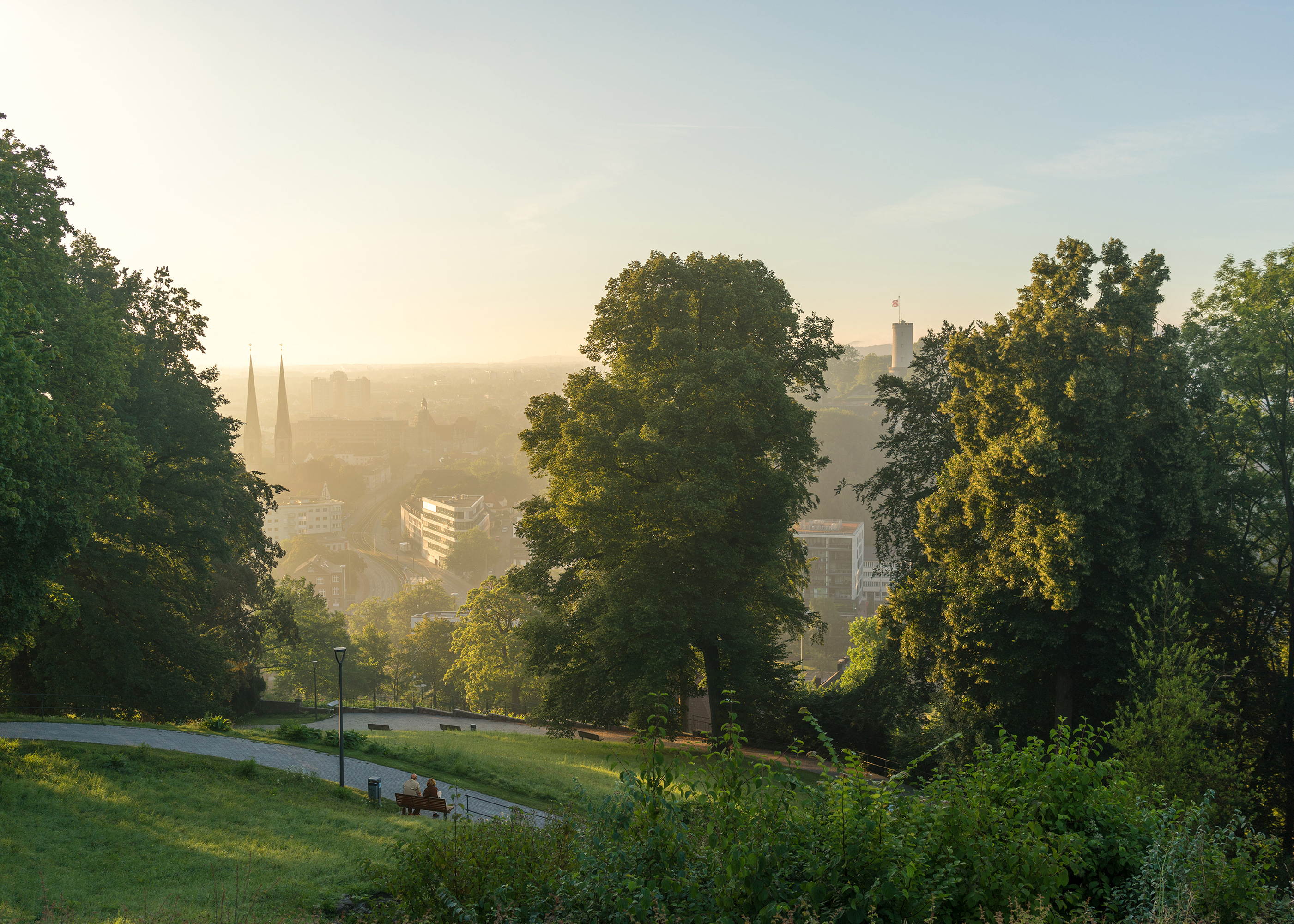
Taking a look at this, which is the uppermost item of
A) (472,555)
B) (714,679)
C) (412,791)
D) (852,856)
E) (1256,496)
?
(1256,496)

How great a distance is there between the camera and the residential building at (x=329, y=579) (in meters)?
144

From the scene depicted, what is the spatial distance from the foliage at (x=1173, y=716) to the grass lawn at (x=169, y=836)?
1242 centimetres

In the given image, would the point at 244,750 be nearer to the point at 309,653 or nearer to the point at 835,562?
the point at 309,653

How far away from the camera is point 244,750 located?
1841cm

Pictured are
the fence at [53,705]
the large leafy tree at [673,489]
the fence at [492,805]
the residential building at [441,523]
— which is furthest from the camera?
the residential building at [441,523]

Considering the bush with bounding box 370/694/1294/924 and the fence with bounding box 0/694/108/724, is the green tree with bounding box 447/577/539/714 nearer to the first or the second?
the fence with bounding box 0/694/108/724

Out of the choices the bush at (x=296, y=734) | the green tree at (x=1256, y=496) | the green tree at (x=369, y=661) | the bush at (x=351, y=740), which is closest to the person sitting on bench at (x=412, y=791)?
the bush at (x=351, y=740)

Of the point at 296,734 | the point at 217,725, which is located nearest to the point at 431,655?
the point at 217,725

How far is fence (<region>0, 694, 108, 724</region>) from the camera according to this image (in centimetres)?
2117

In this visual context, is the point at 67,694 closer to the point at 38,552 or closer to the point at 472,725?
the point at 38,552

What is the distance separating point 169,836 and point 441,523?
160 m

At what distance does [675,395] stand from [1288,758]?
16778 mm

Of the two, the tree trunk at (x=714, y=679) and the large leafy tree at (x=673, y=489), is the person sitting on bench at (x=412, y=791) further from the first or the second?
the tree trunk at (x=714, y=679)

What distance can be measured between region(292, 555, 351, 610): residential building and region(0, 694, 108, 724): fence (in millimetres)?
125096
